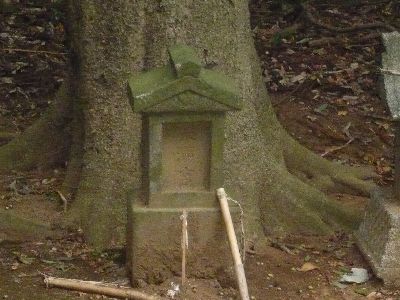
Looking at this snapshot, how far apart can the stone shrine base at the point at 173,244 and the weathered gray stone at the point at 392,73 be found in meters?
1.07

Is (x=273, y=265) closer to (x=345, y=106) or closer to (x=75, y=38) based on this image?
(x=75, y=38)

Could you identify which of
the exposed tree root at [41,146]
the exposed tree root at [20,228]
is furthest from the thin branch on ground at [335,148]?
the exposed tree root at [20,228]

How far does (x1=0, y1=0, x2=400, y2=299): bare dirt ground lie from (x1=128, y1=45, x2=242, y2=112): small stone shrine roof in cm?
100

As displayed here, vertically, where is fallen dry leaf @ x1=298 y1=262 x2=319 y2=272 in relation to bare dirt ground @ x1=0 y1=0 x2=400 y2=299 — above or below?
below

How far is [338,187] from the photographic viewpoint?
6.90 m

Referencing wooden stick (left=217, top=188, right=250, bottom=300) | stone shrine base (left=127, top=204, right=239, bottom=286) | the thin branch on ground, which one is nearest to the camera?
wooden stick (left=217, top=188, right=250, bottom=300)

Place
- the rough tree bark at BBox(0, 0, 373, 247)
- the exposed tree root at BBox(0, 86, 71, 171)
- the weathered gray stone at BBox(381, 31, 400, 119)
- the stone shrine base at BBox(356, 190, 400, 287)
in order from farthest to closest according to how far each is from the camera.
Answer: the exposed tree root at BBox(0, 86, 71, 171)
the rough tree bark at BBox(0, 0, 373, 247)
the stone shrine base at BBox(356, 190, 400, 287)
the weathered gray stone at BBox(381, 31, 400, 119)

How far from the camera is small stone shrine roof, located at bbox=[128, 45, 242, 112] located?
14.8 ft

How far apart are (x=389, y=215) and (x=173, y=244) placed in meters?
1.30

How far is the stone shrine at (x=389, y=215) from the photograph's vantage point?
198 inches

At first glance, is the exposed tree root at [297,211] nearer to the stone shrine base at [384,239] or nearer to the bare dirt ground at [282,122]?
the bare dirt ground at [282,122]

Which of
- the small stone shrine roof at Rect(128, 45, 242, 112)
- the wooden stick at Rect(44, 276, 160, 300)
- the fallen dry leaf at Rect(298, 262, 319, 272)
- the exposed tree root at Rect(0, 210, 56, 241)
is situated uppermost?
the small stone shrine roof at Rect(128, 45, 242, 112)

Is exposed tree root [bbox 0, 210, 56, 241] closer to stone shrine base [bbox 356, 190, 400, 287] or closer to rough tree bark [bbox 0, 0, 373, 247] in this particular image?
rough tree bark [bbox 0, 0, 373, 247]

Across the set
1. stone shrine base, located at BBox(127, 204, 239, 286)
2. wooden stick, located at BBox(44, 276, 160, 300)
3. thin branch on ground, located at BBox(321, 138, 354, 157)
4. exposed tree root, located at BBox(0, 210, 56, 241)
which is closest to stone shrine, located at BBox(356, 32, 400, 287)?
stone shrine base, located at BBox(127, 204, 239, 286)
